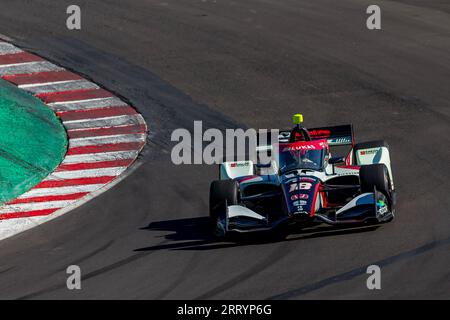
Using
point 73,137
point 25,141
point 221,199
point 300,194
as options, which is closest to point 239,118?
point 73,137

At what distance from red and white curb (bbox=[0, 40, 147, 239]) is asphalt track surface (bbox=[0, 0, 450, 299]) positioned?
0.36 meters

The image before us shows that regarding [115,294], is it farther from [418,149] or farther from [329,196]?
[418,149]

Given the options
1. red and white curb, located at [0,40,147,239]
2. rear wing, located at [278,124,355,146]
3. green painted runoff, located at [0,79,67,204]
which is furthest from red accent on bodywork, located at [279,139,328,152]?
green painted runoff, located at [0,79,67,204]

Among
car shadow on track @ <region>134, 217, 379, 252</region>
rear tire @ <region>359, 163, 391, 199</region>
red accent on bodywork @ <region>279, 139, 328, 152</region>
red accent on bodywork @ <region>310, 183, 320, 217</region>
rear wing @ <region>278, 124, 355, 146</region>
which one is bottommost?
car shadow on track @ <region>134, 217, 379, 252</region>

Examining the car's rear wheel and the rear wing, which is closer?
the car's rear wheel

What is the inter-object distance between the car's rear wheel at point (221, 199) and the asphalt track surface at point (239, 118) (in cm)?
38

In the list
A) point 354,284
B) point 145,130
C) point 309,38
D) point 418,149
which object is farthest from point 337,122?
point 354,284

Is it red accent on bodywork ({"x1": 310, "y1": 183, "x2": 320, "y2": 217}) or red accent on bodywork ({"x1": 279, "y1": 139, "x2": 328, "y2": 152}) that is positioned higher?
red accent on bodywork ({"x1": 279, "y1": 139, "x2": 328, "y2": 152})

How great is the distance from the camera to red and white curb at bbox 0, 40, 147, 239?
17766mm

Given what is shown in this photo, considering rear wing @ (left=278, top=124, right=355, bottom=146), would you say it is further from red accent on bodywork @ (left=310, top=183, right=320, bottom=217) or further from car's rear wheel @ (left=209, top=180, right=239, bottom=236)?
red accent on bodywork @ (left=310, top=183, right=320, bottom=217)

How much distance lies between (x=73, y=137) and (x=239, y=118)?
3.35m

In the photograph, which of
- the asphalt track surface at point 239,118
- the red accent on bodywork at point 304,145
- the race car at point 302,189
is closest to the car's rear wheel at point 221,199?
the race car at point 302,189

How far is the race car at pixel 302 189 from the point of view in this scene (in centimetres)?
1498
